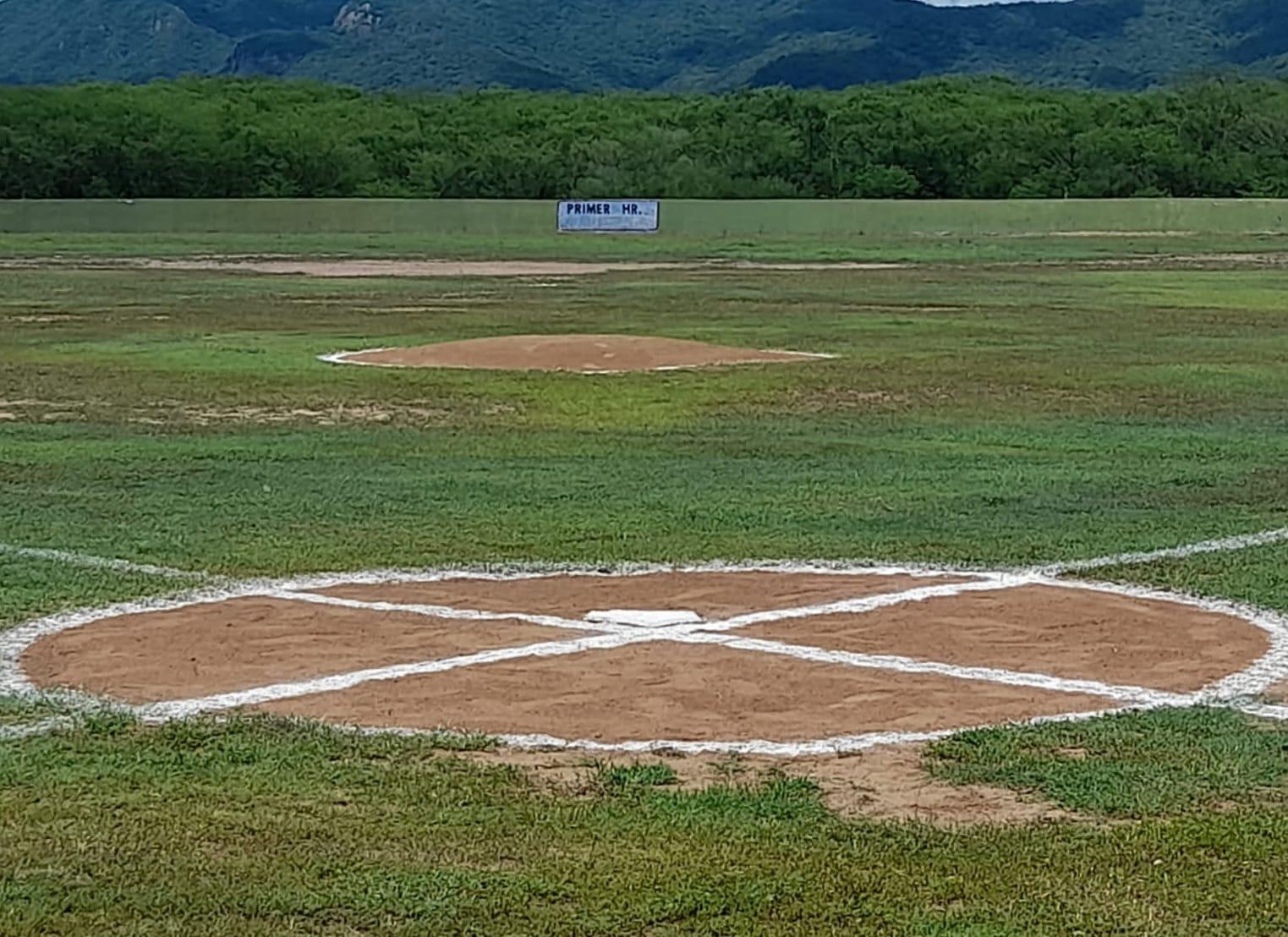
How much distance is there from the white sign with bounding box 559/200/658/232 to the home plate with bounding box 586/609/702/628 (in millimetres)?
66892

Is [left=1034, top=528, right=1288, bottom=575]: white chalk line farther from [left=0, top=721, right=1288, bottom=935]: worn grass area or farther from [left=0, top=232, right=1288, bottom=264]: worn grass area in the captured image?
[left=0, top=232, right=1288, bottom=264]: worn grass area

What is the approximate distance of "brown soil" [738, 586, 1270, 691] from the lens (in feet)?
33.9

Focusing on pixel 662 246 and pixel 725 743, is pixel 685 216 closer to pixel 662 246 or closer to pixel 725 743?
pixel 662 246

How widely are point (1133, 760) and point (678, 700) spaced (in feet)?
6.26

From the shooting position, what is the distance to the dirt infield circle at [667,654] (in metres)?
9.25

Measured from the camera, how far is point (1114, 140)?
3885 inches

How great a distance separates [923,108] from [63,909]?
104556 millimetres

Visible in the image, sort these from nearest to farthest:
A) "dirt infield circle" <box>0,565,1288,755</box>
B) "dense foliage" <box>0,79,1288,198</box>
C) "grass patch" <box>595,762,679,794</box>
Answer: "grass patch" <box>595,762,679,794</box>
"dirt infield circle" <box>0,565,1288,755</box>
"dense foliage" <box>0,79,1288,198</box>

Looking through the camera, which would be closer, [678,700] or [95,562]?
[678,700]

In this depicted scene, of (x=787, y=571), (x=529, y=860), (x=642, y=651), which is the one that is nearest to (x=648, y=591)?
(x=787, y=571)

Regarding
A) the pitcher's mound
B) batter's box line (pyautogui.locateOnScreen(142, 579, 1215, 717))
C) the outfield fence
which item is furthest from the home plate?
the outfield fence

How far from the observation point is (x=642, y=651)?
10.5 metres

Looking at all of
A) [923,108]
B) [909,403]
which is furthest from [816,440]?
[923,108]

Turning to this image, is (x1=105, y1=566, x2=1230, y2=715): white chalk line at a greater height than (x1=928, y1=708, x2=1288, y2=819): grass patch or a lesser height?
lesser
